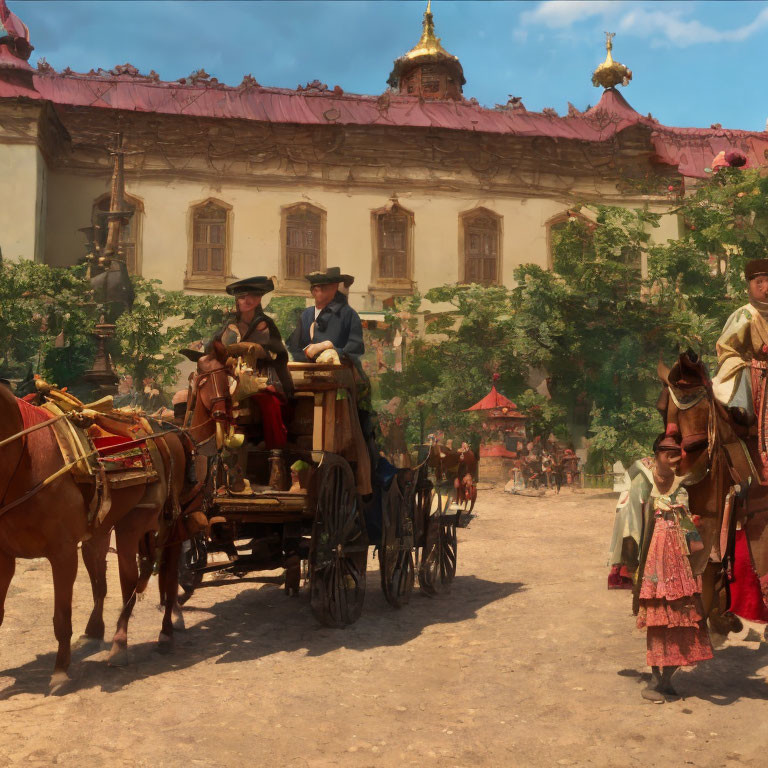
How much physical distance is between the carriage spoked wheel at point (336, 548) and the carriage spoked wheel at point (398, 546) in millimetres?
383

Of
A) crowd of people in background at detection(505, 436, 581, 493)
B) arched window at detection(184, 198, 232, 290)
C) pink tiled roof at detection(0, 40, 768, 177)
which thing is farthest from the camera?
arched window at detection(184, 198, 232, 290)

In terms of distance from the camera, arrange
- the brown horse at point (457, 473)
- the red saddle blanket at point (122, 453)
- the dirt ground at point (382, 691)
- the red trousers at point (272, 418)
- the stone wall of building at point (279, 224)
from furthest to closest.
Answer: the stone wall of building at point (279, 224), the brown horse at point (457, 473), the red trousers at point (272, 418), the red saddle blanket at point (122, 453), the dirt ground at point (382, 691)

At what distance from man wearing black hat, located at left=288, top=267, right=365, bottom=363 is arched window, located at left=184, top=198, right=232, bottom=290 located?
16.8 meters

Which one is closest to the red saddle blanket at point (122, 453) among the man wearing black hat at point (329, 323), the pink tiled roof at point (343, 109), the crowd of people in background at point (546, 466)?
the man wearing black hat at point (329, 323)

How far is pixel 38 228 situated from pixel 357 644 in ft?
59.9

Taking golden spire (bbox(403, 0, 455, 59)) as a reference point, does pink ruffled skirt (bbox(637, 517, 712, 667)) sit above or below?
below

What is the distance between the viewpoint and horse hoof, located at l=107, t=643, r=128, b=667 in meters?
6.51

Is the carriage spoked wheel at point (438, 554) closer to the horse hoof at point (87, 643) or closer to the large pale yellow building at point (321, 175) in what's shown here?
the horse hoof at point (87, 643)

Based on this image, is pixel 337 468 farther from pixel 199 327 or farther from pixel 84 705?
pixel 199 327

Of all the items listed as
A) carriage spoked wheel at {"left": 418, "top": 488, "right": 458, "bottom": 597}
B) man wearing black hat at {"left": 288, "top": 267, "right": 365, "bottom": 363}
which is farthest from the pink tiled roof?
man wearing black hat at {"left": 288, "top": 267, "right": 365, "bottom": 363}

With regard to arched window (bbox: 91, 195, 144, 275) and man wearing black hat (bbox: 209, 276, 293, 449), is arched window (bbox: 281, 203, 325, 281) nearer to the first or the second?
arched window (bbox: 91, 195, 144, 275)

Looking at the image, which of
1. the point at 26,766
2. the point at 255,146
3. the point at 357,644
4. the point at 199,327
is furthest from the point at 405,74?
the point at 26,766

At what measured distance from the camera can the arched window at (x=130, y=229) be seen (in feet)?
78.7

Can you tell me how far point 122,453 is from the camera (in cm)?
658
